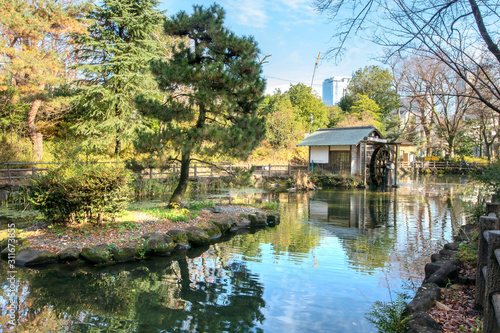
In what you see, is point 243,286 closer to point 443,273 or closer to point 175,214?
point 443,273

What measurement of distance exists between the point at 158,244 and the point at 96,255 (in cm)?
113

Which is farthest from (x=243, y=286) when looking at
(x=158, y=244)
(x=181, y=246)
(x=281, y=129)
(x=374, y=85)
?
(x=374, y=85)

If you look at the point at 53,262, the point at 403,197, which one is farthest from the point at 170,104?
the point at 403,197

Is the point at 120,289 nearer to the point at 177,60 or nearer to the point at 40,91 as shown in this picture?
the point at 177,60

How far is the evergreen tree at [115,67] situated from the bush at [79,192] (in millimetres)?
10745

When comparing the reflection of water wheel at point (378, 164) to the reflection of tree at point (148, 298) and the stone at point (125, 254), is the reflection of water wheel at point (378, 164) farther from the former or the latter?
the stone at point (125, 254)

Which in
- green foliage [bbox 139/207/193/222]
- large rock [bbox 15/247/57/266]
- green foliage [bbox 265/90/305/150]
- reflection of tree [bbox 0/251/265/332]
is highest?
green foliage [bbox 265/90/305/150]

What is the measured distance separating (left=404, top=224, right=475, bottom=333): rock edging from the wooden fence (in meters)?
5.71

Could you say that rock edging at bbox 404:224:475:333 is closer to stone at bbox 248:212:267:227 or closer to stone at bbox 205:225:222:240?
stone at bbox 205:225:222:240

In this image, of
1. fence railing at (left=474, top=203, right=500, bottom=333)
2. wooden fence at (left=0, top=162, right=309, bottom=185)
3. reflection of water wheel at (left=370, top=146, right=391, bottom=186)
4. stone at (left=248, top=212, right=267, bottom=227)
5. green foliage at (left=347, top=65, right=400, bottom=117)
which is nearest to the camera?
fence railing at (left=474, top=203, right=500, bottom=333)

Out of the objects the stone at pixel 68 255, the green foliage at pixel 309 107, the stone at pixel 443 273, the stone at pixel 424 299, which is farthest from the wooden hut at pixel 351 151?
the stone at pixel 68 255

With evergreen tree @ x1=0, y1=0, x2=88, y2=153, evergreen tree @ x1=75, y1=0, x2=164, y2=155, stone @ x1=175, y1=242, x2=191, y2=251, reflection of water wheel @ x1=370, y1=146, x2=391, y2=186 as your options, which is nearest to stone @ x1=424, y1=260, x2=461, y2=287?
stone @ x1=175, y1=242, x2=191, y2=251

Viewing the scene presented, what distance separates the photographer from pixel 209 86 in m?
8.21

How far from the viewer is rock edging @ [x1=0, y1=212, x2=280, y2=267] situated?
5863 millimetres
